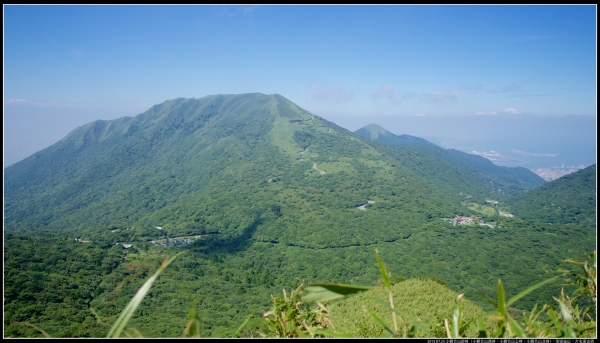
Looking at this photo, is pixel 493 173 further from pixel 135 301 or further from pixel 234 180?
pixel 135 301

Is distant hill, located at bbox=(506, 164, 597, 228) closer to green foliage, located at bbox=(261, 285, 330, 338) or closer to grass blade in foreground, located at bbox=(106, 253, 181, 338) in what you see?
green foliage, located at bbox=(261, 285, 330, 338)

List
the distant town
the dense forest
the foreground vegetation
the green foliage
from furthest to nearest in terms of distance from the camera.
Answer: the distant town
the dense forest
the green foliage
the foreground vegetation

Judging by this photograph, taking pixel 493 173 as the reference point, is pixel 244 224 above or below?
below

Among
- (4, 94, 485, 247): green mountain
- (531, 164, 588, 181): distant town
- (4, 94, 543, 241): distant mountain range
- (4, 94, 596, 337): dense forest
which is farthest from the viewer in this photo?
(531, 164, 588, 181): distant town

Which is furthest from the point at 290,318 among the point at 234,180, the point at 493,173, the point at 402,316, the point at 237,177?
the point at 493,173

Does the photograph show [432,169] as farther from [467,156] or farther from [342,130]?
[467,156]

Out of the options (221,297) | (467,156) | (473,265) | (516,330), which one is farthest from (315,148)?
(516,330)

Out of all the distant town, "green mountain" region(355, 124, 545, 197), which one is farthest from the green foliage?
the distant town
